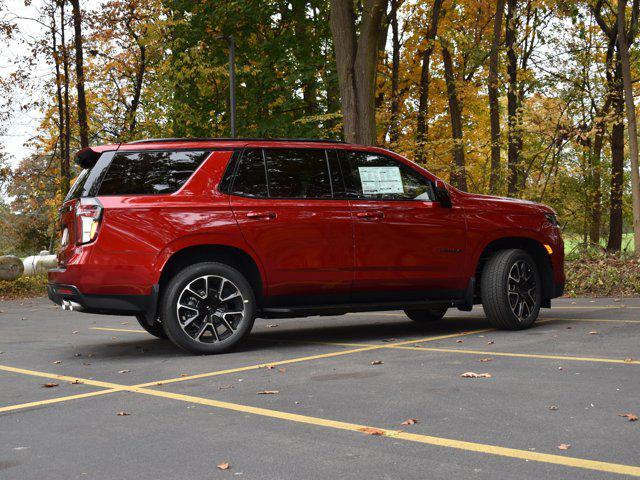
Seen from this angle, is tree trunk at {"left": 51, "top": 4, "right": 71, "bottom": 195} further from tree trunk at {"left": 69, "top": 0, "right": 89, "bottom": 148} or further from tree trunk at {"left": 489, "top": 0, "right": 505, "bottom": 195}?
tree trunk at {"left": 489, "top": 0, "right": 505, "bottom": 195}

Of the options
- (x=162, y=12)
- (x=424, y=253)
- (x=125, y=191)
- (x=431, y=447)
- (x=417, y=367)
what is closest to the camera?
(x=431, y=447)

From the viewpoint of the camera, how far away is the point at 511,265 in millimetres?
8789

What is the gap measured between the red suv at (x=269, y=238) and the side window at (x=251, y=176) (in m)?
0.01

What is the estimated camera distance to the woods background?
24594mm

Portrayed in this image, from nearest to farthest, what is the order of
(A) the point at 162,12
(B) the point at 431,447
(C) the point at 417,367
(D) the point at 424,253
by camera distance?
(B) the point at 431,447 → (C) the point at 417,367 → (D) the point at 424,253 → (A) the point at 162,12

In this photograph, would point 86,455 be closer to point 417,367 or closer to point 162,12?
point 417,367

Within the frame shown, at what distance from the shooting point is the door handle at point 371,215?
26.9 feet

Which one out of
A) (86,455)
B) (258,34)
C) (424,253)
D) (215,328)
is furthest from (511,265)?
(258,34)

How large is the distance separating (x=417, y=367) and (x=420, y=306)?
6.82 feet

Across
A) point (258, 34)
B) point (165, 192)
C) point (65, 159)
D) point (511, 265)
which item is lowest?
point (511, 265)

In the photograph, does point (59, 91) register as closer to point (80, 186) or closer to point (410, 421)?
point (80, 186)

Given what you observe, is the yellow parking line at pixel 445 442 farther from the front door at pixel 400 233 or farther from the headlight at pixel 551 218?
the headlight at pixel 551 218

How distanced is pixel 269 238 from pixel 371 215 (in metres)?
1.12

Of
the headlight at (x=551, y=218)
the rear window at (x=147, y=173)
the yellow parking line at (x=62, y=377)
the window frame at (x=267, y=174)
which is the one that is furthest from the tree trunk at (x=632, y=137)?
the yellow parking line at (x=62, y=377)
